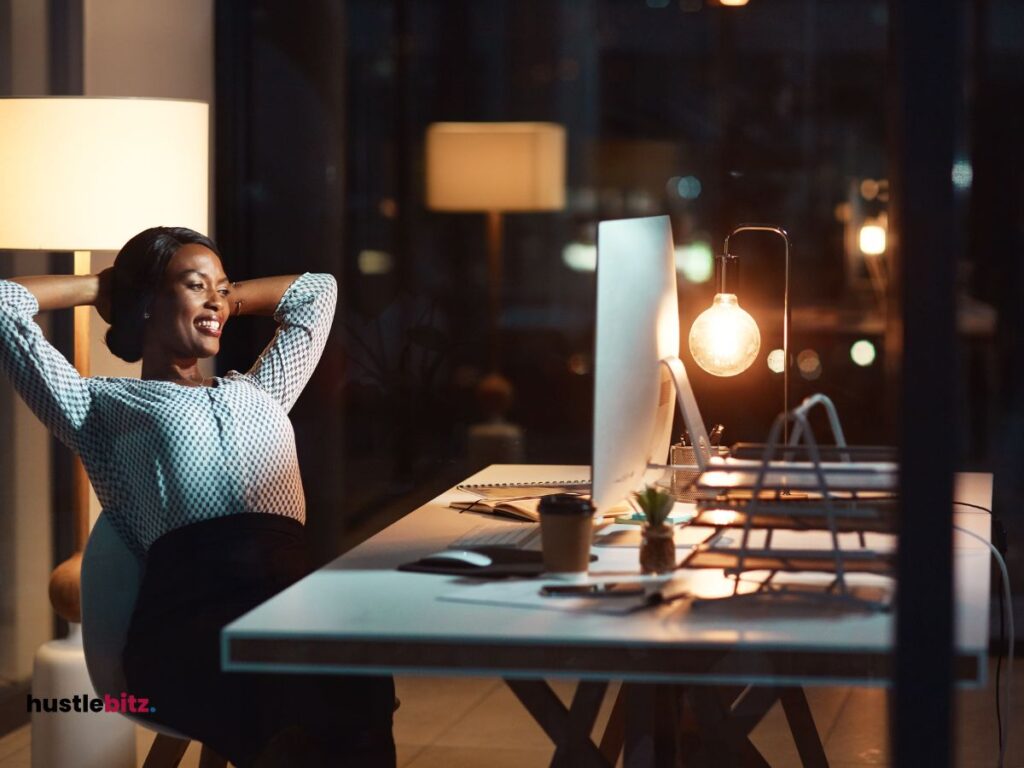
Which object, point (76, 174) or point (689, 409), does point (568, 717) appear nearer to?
point (689, 409)

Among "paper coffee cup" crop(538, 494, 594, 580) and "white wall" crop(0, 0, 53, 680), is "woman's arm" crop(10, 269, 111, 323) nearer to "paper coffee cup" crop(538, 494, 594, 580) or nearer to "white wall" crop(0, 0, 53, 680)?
"white wall" crop(0, 0, 53, 680)

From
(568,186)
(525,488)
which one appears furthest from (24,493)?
(568,186)

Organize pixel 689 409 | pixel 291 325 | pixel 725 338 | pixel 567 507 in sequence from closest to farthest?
pixel 567 507, pixel 689 409, pixel 725 338, pixel 291 325

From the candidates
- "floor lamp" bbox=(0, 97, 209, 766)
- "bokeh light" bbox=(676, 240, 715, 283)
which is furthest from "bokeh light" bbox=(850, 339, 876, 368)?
"floor lamp" bbox=(0, 97, 209, 766)

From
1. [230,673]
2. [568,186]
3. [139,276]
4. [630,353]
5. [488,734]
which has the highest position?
[568,186]

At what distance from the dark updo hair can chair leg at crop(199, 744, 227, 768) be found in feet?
2.37

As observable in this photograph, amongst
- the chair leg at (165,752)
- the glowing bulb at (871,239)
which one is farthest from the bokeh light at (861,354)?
the chair leg at (165,752)

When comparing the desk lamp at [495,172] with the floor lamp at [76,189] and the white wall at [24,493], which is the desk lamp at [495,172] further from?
the floor lamp at [76,189]

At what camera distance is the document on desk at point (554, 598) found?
5.86ft

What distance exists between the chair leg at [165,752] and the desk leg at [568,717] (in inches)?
30.4

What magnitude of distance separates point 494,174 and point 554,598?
7.95 ft

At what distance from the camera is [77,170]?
9.30 ft

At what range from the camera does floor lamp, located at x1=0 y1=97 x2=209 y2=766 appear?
2.82 meters

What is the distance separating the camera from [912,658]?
4.57 feet
